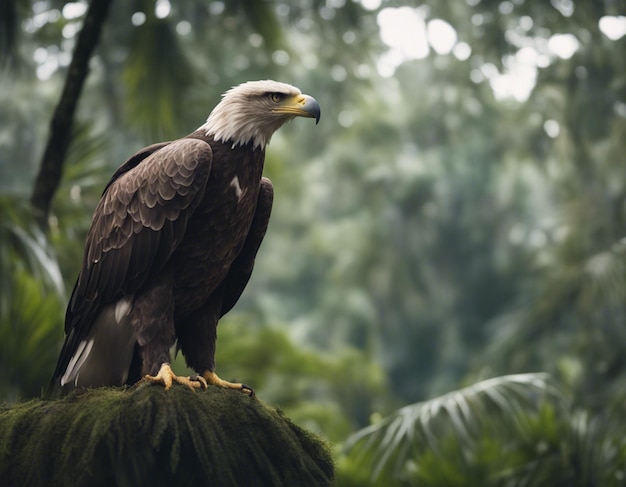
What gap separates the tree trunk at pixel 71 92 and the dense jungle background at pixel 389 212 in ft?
0.05

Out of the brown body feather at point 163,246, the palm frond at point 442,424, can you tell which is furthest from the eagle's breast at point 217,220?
the palm frond at point 442,424

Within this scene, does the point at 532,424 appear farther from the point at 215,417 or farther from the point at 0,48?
the point at 0,48

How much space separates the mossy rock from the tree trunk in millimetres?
2443

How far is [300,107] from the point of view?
3.61 meters

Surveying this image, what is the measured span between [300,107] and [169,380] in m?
1.14

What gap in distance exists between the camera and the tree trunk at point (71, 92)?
5.20 m

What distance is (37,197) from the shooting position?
541cm

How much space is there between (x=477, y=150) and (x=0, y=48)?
11617 mm

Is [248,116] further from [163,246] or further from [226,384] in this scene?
[226,384]

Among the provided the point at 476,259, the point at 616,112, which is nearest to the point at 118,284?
the point at 616,112

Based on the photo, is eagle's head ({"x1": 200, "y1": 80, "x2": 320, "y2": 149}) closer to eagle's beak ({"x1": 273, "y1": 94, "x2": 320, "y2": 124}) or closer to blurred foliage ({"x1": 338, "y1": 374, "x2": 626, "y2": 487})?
eagle's beak ({"x1": 273, "y1": 94, "x2": 320, "y2": 124})

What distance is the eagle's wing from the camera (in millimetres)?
→ 3459

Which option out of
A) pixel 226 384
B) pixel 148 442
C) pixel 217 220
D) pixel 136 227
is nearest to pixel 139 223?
pixel 136 227

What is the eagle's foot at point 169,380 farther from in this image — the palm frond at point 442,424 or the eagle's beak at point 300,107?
the palm frond at point 442,424
